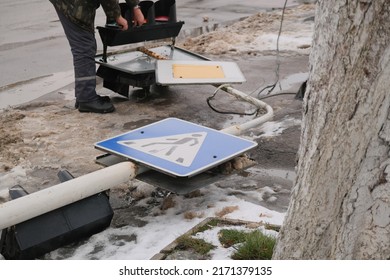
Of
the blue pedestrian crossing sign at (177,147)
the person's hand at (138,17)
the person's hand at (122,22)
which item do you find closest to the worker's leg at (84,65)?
the person's hand at (122,22)

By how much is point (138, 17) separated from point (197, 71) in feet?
3.06

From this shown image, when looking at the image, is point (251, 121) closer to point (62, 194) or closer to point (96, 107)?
point (96, 107)

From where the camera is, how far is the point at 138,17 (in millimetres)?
6141

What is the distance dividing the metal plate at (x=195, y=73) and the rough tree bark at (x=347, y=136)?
3.44 meters

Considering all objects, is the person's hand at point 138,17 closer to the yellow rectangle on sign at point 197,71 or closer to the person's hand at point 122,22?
the person's hand at point 122,22

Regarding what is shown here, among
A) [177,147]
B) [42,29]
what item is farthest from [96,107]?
[42,29]

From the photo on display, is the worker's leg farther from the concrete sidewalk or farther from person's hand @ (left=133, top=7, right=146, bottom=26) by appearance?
the concrete sidewalk

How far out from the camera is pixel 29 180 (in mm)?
4484

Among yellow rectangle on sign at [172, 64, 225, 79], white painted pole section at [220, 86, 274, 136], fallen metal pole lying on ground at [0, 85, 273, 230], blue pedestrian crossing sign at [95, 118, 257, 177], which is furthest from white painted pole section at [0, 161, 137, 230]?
yellow rectangle on sign at [172, 64, 225, 79]

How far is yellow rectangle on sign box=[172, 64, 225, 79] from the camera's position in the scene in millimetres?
5777

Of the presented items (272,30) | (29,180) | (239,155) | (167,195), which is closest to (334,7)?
(239,155)

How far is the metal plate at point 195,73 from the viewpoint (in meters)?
5.63

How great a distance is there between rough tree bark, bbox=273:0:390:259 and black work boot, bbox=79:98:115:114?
4.00m

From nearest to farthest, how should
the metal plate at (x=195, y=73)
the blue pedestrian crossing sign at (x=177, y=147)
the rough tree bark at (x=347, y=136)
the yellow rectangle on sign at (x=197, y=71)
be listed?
the rough tree bark at (x=347, y=136)
the blue pedestrian crossing sign at (x=177, y=147)
the metal plate at (x=195, y=73)
the yellow rectangle on sign at (x=197, y=71)
